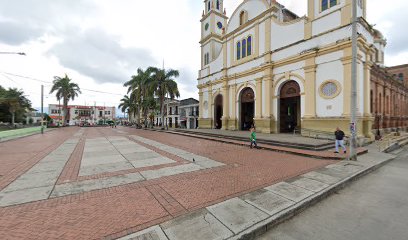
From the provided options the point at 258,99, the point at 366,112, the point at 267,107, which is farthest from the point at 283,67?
the point at 366,112

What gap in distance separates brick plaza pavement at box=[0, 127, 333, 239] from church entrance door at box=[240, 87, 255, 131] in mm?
15799

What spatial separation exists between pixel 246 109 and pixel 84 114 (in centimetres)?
8001

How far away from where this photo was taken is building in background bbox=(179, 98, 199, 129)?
44.5 m

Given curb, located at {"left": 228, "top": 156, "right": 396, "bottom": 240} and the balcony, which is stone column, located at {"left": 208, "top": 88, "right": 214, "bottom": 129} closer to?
the balcony

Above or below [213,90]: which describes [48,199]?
below

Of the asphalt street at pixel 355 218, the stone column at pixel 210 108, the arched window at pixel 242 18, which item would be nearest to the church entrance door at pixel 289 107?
the arched window at pixel 242 18

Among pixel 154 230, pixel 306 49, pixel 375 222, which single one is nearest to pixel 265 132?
pixel 306 49

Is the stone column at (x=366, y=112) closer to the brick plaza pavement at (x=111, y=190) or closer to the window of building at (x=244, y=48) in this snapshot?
the brick plaza pavement at (x=111, y=190)

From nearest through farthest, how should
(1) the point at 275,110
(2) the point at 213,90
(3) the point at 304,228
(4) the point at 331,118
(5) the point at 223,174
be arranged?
(3) the point at 304,228 < (5) the point at 223,174 < (4) the point at 331,118 < (1) the point at 275,110 < (2) the point at 213,90

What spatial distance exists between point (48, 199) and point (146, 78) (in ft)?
94.3

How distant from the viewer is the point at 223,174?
236 inches

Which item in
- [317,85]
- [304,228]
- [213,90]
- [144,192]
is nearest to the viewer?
[304,228]

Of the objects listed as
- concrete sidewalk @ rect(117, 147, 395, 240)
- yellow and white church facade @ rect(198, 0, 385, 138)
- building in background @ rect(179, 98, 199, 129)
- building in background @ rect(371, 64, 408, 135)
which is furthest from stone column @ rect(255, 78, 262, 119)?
building in background @ rect(179, 98, 199, 129)

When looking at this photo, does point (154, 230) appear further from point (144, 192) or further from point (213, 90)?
point (213, 90)
